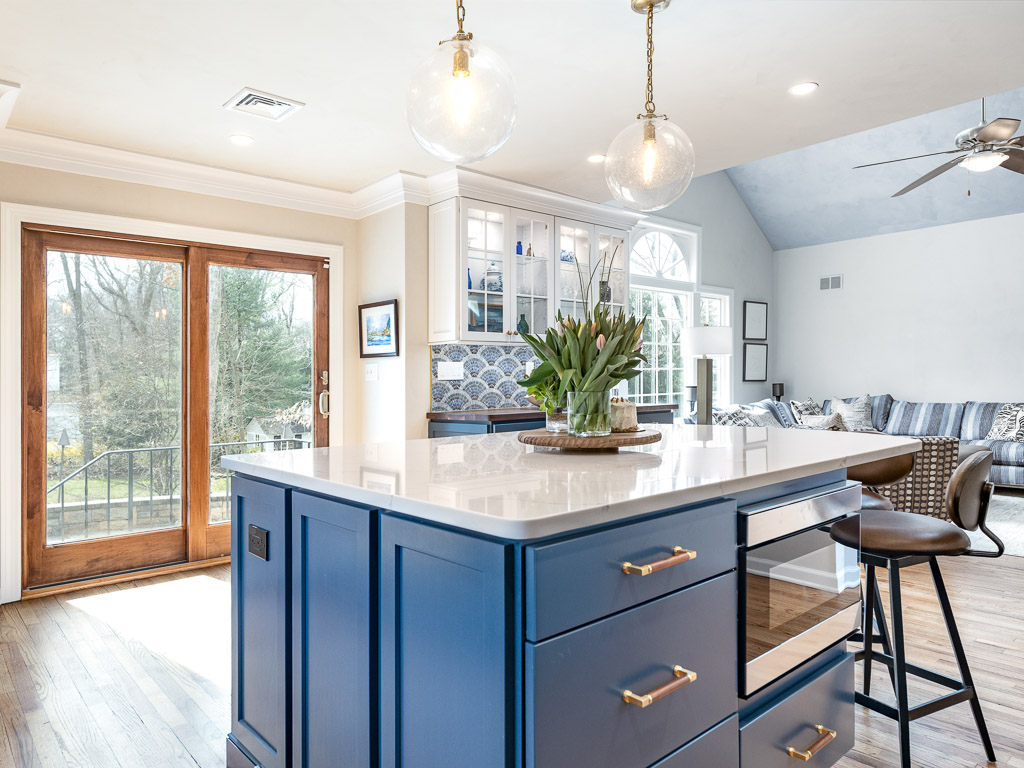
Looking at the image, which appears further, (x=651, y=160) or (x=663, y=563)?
(x=651, y=160)

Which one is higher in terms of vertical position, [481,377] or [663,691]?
[481,377]

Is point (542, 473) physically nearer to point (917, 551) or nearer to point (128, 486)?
point (917, 551)

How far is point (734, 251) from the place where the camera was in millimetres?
7898

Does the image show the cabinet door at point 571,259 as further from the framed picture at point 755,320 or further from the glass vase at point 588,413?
the framed picture at point 755,320

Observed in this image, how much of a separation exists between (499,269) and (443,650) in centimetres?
361

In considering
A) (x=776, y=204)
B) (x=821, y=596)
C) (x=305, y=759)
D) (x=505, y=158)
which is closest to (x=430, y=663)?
(x=305, y=759)

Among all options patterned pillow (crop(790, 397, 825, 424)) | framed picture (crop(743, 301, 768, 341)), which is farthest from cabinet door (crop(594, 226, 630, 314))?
framed picture (crop(743, 301, 768, 341))

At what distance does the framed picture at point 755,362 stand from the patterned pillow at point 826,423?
1477mm

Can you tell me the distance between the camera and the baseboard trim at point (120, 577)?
362 cm

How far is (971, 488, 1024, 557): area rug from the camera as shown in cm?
439

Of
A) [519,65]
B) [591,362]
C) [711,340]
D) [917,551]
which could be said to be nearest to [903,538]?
[917,551]

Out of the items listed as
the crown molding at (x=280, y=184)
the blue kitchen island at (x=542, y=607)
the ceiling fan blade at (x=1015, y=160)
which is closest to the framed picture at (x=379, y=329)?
the crown molding at (x=280, y=184)

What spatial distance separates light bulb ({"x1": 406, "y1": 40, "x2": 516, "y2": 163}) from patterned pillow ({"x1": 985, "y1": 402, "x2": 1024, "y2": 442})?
6614mm

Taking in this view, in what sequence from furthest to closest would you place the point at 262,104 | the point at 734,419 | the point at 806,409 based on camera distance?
the point at 806,409 < the point at 734,419 < the point at 262,104
